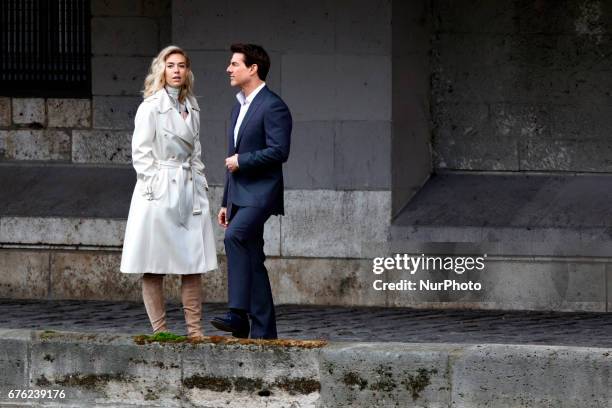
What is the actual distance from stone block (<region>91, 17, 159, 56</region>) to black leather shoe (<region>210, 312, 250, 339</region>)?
471cm

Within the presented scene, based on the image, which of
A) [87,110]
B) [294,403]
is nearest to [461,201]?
[87,110]

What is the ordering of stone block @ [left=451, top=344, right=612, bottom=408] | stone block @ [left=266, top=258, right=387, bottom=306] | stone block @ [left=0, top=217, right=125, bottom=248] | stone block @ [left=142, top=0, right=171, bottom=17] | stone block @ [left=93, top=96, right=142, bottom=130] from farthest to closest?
1. stone block @ [left=93, top=96, right=142, bottom=130]
2. stone block @ [left=142, top=0, right=171, bottom=17]
3. stone block @ [left=0, top=217, right=125, bottom=248]
4. stone block @ [left=266, top=258, right=387, bottom=306]
5. stone block @ [left=451, top=344, right=612, bottom=408]

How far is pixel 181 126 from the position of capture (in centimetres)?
1027

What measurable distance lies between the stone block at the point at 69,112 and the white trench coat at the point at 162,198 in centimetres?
441

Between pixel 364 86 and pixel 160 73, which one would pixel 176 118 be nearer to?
pixel 160 73

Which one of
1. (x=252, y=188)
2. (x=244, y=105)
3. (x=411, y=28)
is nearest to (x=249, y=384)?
(x=252, y=188)

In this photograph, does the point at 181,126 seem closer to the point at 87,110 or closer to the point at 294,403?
the point at 294,403

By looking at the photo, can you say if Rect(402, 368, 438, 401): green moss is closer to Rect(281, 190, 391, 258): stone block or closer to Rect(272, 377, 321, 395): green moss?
Rect(272, 377, 321, 395): green moss

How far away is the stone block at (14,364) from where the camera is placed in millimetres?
9641

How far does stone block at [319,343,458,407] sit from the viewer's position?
8.94 meters

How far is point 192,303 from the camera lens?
10.4 m

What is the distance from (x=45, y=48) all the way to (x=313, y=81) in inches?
101

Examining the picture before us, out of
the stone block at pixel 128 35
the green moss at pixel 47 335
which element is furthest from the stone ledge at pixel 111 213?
the green moss at pixel 47 335

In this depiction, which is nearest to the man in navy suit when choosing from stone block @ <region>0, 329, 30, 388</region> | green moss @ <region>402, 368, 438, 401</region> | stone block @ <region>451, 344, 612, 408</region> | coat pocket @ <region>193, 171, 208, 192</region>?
coat pocket @ <region>193, 171, 208, 192</region>
